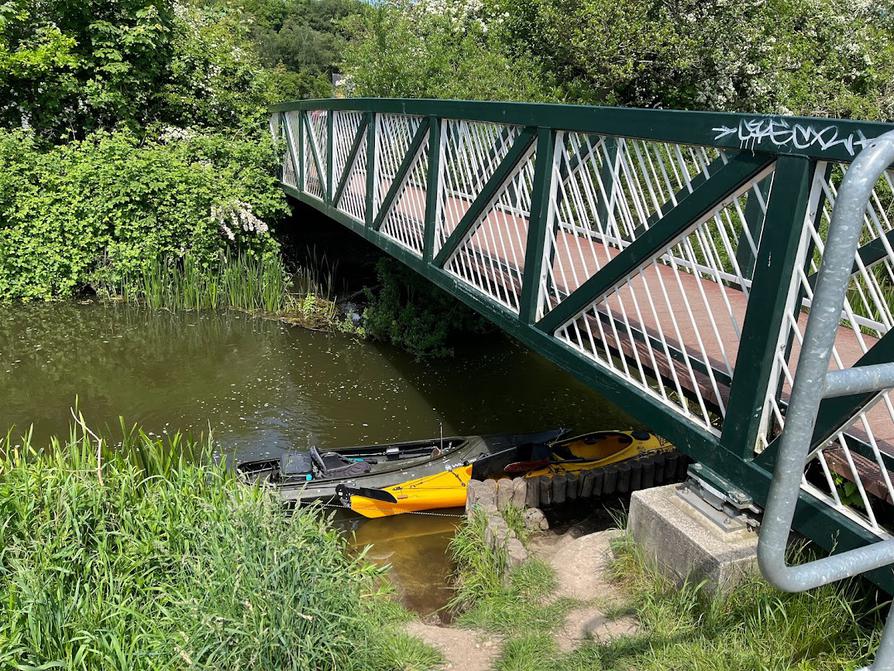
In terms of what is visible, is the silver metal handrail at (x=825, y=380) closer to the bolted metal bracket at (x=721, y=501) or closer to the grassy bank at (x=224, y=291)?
the bolted metal bracket at (x=721, y=501)

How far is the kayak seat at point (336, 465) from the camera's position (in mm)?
7332

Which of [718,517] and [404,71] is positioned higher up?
[404,71]

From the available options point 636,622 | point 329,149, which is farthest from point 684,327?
point 329,149

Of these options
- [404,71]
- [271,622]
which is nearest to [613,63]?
[404,71]

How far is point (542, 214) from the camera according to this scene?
482 centimetres

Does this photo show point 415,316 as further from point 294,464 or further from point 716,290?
point 716,290

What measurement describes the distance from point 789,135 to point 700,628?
2232 millimetres

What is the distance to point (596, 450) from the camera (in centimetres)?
763

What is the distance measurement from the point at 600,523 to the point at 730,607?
3230 millimetres

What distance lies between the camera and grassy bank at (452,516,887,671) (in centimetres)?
320

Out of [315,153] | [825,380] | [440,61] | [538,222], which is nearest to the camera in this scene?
[825,380]

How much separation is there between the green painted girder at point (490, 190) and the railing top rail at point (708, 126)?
13 cm

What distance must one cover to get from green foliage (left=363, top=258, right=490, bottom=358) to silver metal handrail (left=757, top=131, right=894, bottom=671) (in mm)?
10545

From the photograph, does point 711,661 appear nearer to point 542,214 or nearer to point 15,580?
point 542,214
